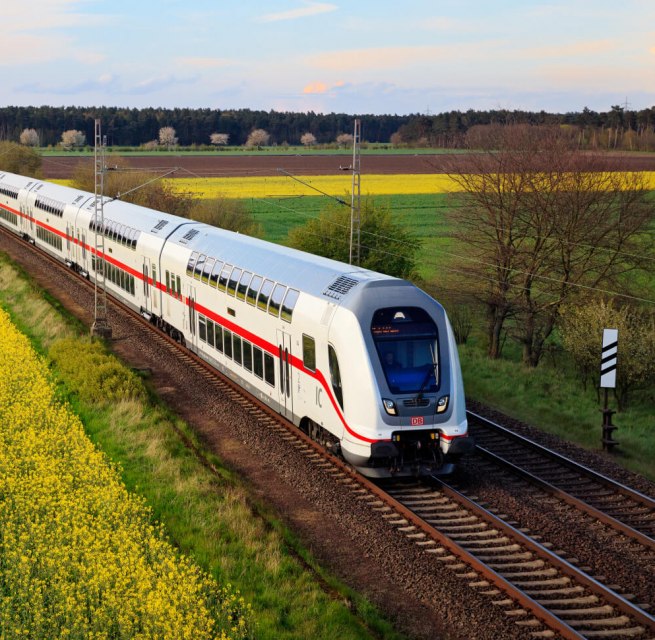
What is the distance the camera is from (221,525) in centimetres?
1516

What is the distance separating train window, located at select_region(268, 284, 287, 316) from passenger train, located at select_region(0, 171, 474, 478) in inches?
1.5

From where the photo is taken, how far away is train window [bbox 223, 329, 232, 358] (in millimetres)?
23978

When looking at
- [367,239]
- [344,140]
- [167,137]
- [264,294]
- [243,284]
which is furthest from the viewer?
[167,137]

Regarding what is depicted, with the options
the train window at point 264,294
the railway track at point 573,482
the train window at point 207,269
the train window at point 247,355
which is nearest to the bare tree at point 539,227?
the train window at point 207,269

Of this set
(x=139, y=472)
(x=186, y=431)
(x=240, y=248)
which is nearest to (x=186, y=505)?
(x=139, y=472)

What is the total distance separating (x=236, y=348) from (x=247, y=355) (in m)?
0.98

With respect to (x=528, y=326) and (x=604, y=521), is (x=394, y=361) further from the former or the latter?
(x=528, y=326)

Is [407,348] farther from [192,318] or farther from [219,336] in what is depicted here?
[192,318]

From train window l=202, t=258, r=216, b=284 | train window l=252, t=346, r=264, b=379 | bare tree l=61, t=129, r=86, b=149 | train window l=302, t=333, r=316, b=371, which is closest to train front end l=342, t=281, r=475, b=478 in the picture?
train window l=302, t=333, r=316, b=371

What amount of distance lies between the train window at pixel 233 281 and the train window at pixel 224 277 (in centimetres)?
28

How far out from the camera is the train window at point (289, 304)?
1933cm

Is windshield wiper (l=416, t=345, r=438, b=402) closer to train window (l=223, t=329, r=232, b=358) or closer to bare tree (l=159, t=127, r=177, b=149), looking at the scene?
train window (l=223, t=329, r=232, b=358)

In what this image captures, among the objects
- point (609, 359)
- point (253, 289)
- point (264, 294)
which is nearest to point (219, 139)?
point (253, 289)

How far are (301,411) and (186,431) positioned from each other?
323 centimetres
